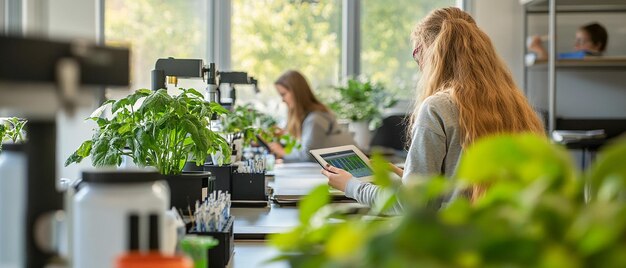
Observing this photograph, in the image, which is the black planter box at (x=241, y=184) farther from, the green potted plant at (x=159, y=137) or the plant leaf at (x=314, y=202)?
the plant leaf at (x=314, y=202)

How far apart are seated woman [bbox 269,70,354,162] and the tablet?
217cm

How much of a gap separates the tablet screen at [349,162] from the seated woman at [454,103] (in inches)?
5.2

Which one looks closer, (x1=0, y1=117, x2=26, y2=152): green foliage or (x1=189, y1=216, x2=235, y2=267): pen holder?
(x1=189, y1=216, x2=235, y2=267): pen holder

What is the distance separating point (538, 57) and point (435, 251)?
609 centimetres

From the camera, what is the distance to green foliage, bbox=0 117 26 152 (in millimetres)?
2125

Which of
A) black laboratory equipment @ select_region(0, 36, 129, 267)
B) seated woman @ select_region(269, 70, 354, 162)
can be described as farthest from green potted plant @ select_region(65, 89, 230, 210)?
seated woman @ select_region(269, 70, 354, 162)

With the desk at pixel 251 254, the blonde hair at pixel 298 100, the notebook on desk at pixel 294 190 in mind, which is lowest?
the desk at pixel 251 254

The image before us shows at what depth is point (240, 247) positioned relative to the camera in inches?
80.2

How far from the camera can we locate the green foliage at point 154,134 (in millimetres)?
1996

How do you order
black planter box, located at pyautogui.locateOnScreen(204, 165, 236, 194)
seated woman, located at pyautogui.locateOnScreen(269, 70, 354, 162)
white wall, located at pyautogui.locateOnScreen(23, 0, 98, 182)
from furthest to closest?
white wall, located at pyautogui.locateOnScreen(23, 0, 98, 182) < seated woman, located at pyautogui.locateOnScreen(269, 70, 354, 162) < black planter box, located at pyautogui.locateOnScreen(204, 165, 236, 194)

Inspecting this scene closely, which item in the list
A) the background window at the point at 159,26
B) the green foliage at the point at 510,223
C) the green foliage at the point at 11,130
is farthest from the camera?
the background window at the point at 159,26

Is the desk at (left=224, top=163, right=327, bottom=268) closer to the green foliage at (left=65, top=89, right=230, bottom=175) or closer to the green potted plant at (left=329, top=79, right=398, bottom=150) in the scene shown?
the green foliage at (left=65, top=89, right=230, bottom=175)

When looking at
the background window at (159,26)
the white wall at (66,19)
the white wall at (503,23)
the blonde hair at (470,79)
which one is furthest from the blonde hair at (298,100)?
the blonde hair at (470,79)

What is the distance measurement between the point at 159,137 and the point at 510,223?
1.46 meters
